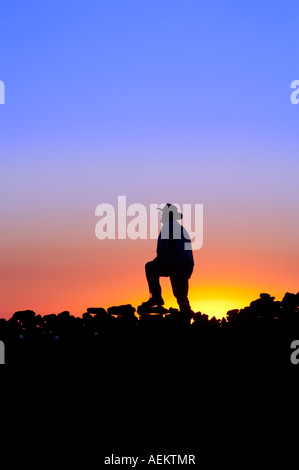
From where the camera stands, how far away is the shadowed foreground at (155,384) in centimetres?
1159

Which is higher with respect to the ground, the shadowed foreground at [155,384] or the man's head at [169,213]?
the man's head at [169,213]

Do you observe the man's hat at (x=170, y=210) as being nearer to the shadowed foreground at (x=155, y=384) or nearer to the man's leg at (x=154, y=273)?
the man's leg at (x=154, y=273)

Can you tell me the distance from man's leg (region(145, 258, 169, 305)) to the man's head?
1043 millimetres

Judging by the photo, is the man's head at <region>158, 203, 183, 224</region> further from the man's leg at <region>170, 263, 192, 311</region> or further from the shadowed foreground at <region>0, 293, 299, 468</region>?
the shadowed foreground at <region>0, 293, 299, 468</region>

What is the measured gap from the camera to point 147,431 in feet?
38.9

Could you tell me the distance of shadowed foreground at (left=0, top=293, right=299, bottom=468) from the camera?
456 inches

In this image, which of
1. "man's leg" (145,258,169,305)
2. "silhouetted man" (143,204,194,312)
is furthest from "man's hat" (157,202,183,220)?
"man's leg" (145,258,169,305)

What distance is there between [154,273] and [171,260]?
0.56 metres

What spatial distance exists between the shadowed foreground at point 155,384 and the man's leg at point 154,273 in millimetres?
903

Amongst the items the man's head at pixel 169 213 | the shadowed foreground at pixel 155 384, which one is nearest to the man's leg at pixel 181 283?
the shadowed foreground at pixel 155 384

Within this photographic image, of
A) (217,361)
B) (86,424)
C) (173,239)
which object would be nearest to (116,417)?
(86,424)

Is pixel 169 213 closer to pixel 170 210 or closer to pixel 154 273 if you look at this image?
pixel 170 210

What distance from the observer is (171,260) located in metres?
16.1

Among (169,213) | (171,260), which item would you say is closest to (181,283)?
(171,260)
